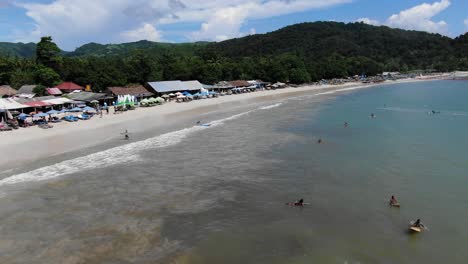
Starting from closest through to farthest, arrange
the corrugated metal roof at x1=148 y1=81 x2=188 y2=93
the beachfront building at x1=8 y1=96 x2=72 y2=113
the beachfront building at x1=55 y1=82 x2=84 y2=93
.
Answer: the beachfront building at x1=8 y1=96 x2=72 y2=113 < the beachfront building at x1=55 y1=82 x2=84 y2=93 < the corrugated metal roof at x1=148 y1=81 x2=188 y2=93

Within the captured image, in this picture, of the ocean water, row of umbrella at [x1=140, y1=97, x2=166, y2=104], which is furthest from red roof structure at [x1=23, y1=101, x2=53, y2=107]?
the ocean water

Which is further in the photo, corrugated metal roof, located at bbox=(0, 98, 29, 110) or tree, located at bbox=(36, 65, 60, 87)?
tree, located at bbox=(36, 65, 60, 87)

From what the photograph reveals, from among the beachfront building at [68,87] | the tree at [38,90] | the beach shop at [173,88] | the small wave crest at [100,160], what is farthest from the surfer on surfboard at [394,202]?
the beachfront building at [68,87]

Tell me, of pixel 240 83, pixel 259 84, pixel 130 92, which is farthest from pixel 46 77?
pixel 259 84

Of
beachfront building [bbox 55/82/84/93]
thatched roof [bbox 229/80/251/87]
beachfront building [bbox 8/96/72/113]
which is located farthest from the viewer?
thatched roof [bbox 229/80/251/87]

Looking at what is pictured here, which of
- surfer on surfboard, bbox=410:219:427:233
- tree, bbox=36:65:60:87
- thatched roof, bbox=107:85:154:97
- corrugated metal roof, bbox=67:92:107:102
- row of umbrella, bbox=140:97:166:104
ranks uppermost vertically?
tree, bbox=36:65:60:87

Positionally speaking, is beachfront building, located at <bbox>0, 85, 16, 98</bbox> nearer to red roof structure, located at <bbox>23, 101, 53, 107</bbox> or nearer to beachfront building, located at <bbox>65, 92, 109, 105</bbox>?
beachfront building, located at <bbox>65, 92, 109, 105</bbox>

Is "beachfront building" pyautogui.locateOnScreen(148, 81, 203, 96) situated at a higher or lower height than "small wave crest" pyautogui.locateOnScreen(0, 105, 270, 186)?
higher
